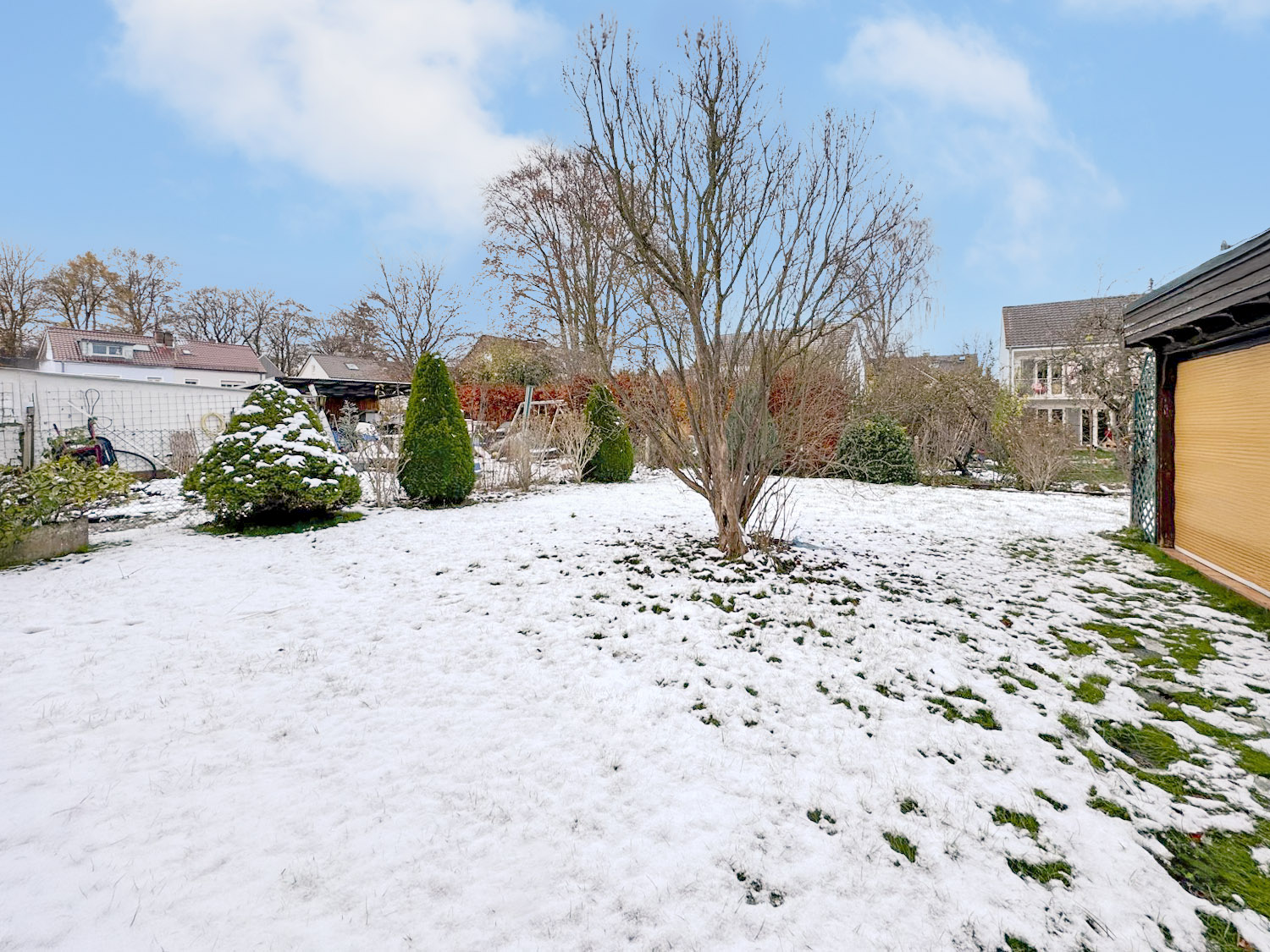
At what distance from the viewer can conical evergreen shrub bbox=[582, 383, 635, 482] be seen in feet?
Answer: 32.4

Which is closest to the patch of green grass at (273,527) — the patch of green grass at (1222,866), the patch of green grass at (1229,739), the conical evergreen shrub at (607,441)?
the conical evergreen shrub at (607,441)

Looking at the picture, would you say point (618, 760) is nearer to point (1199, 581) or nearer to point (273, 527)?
point (1199, 581)

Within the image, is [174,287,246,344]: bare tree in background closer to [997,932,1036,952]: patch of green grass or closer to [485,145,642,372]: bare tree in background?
[485,145,642,372]: bare tree in background

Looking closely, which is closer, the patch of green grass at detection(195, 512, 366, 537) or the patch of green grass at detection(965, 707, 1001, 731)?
the patch of green grass at detection(965, 707, 1001, 731)

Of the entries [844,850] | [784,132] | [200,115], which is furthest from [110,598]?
[200,115]

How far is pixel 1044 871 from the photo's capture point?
168cm

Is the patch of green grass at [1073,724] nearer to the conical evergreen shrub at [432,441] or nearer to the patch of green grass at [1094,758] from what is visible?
the patch of green grass at [1094,758]

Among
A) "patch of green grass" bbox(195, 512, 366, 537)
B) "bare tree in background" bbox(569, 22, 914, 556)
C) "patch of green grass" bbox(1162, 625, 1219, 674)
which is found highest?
"bare tree in background" bbox(569, 22, 914, 556)

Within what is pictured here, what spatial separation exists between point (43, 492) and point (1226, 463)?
422 inches

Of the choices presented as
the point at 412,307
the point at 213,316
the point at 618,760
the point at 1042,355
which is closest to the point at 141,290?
the point at 213,316

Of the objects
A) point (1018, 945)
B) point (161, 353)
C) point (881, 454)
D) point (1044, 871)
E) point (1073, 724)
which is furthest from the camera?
point (161, 353)

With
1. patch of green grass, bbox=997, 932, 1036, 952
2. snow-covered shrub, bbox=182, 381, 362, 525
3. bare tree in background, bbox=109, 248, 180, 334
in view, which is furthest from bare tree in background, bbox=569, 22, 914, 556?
bare tree in background, bbox=109, 248, 180, 334

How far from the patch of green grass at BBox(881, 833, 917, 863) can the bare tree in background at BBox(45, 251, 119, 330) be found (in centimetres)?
3942

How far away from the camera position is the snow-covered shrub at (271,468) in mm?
6109
